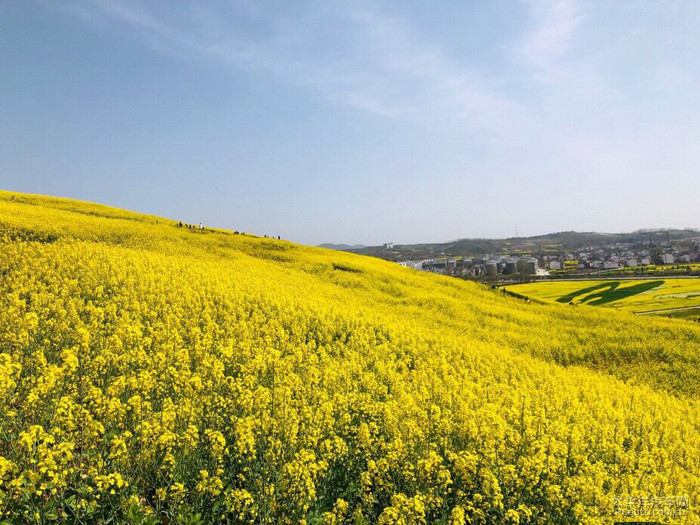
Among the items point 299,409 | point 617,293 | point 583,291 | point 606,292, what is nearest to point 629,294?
point 617,293

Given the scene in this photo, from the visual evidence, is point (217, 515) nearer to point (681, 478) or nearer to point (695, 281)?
point (681, 478)

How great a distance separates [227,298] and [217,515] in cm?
1063

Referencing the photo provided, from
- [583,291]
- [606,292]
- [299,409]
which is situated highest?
[299,409]

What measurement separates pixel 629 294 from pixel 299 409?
61.9m

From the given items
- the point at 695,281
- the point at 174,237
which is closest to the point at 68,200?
the point at 174,237

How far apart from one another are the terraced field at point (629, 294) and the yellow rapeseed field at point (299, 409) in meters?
30.0

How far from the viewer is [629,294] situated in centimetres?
5438

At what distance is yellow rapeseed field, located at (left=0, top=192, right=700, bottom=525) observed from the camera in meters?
5.14

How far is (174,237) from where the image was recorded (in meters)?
31.2

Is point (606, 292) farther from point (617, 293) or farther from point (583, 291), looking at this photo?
point (583, 291)

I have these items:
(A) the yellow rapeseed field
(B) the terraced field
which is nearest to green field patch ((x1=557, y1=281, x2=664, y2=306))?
(B) the terraced field

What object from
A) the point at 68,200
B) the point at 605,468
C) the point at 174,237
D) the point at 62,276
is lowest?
the point at 605,468

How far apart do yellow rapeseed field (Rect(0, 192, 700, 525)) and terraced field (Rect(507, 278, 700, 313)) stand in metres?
30.0

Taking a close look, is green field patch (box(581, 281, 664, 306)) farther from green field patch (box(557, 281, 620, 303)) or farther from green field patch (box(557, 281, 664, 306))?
green field patch (box(557, 281, 620, 303))
